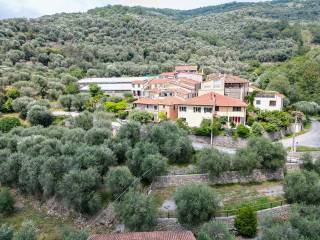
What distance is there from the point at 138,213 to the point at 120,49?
83.2m

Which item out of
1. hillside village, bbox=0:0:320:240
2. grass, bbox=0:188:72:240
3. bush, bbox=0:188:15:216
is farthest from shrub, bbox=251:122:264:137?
bush, bbox=0:188:15:216

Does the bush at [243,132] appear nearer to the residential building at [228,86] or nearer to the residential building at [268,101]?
the residential building at [268,101]

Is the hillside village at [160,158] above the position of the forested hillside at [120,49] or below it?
below

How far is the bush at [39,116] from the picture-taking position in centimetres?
4772

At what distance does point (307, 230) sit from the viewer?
21438mm

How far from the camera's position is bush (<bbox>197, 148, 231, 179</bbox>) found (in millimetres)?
30453

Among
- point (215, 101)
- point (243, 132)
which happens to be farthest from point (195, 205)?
point (215, 101)

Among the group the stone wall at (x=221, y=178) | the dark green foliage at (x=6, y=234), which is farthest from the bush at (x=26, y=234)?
the stone wall at (x=221, y=178)

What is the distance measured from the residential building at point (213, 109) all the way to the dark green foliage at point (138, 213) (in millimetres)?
21334

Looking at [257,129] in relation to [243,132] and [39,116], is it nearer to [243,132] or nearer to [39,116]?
[243,132]

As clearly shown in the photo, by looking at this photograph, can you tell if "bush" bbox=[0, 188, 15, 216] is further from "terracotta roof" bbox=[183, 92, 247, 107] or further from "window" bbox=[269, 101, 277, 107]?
"window" bbox=[269, 101, 277, 107]

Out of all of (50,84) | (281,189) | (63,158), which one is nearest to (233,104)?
(281,189)

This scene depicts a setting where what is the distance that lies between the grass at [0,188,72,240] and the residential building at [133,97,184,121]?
22345mm

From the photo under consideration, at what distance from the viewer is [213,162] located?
99.6 feet
